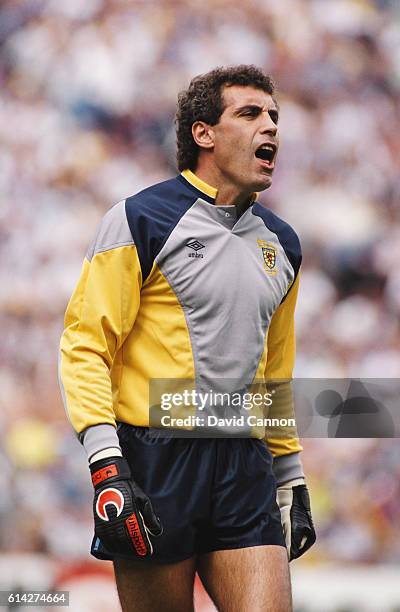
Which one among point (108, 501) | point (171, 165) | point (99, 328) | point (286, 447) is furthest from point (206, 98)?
point (171, 165)

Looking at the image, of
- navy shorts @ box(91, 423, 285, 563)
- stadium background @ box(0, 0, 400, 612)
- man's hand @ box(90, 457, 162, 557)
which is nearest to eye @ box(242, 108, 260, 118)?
navy shorts @ box(91, 423, 285, 563)

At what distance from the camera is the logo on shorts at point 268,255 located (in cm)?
253

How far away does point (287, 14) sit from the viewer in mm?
5355

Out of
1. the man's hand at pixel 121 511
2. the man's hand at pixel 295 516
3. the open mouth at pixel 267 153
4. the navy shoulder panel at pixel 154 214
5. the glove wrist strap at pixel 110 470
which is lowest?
the man's hand at pixel 295 516

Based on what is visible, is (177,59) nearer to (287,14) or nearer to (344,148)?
(287,14)

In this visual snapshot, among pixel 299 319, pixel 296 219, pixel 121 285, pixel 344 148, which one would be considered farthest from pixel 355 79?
pixel 121 285

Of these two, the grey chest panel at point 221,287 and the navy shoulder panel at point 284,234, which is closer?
the grey chest panel at point 221,287

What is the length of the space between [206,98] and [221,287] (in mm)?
467

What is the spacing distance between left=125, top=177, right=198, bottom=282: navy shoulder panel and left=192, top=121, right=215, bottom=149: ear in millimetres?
120

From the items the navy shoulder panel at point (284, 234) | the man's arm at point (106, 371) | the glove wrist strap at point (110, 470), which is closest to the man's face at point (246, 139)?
the navy shoulder panel at point (284, 234)

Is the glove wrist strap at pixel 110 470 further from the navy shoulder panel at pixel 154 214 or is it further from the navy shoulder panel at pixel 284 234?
the navy shoulder panel at pixel 284 234

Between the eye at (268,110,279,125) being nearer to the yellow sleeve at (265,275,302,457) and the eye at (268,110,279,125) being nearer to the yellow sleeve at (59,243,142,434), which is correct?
the yellow sleeve at (265,275,302,457)

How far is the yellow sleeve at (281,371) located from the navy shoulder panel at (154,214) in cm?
36

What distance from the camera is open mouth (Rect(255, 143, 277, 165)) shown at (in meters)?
2.53
